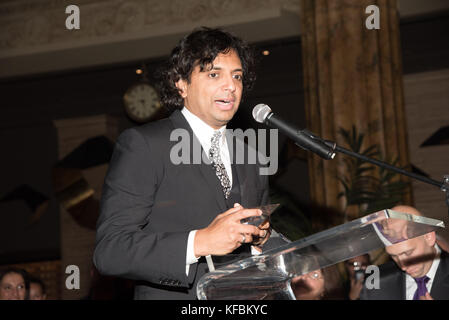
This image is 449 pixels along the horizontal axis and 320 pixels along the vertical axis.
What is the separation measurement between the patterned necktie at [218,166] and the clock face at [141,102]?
663cm

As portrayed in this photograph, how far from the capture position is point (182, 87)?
225cm

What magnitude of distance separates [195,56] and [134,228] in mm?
715

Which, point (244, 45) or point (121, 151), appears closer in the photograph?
point (121, 151)

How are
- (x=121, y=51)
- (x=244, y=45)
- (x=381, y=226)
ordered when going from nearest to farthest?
(x=381, y=226)
(x=244, y=45)
(x=121, y=51)

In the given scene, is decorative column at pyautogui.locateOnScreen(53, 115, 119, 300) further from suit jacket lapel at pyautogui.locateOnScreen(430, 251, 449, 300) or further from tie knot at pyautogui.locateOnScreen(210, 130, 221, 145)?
suit jacket lapel at pyautogui.locateOnScreen(430, 251, 449, 300)

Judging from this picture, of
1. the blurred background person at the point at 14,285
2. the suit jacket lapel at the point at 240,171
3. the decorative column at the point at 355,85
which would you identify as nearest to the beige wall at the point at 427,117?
the decorative column at the point at 355,85

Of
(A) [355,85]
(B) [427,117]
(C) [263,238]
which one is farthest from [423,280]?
(B) [427,117]

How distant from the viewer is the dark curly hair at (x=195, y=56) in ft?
6.87

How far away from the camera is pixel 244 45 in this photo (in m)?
2.41

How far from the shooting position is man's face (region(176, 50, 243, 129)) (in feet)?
6.69

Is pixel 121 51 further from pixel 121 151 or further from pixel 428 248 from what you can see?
pixel 428 248

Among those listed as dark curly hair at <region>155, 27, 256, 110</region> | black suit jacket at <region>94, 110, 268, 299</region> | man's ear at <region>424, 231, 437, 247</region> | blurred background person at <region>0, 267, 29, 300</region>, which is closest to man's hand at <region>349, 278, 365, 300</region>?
man's ear at <region>424, 231, 437, 247</region>
